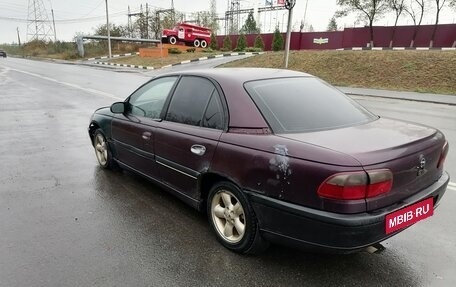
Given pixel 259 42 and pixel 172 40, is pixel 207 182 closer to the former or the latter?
pixel 259 42

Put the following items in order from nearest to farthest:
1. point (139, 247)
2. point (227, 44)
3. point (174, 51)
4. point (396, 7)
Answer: point (139, 247)
point (396, 7)
point (174, 51)
point (227, 44)

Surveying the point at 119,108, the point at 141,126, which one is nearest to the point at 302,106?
the point at 141,126

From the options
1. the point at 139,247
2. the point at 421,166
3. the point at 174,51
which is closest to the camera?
the point at 421,166

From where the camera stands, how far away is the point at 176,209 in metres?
3.92

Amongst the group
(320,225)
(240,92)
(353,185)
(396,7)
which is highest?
(396,7)

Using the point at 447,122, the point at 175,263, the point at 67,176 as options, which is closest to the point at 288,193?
the point at 175,263

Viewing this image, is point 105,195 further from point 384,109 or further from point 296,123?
point 384,109

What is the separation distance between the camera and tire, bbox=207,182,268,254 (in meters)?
2.85

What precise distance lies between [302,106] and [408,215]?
3.82 feet

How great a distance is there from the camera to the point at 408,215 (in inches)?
103

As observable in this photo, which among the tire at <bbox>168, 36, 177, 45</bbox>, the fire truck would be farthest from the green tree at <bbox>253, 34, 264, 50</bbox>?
the tire at <bbox>168, 36, 177, 45</bbox>

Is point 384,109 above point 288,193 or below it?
below

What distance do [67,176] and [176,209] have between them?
194cm

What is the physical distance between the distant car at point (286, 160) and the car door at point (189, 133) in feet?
0.04
